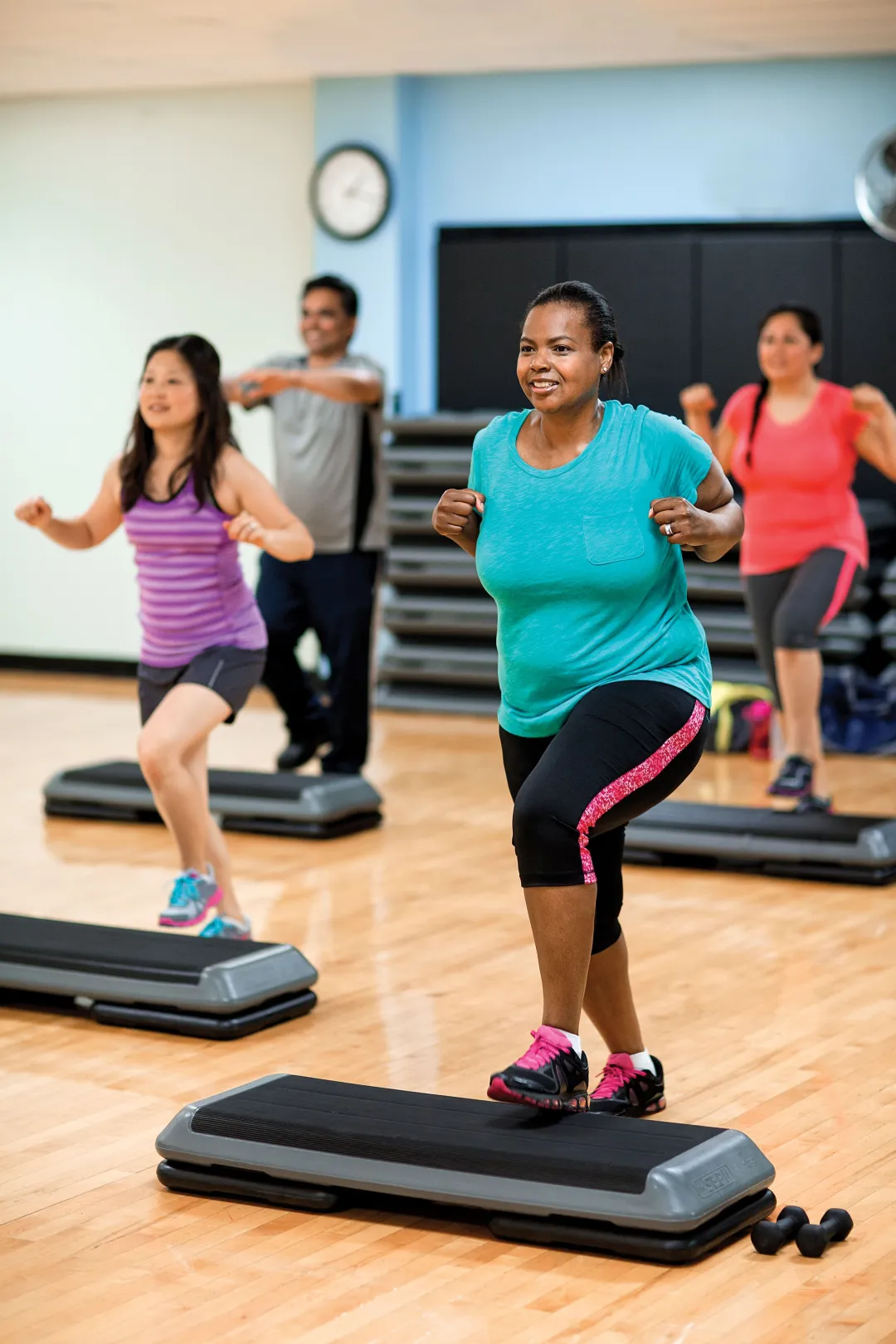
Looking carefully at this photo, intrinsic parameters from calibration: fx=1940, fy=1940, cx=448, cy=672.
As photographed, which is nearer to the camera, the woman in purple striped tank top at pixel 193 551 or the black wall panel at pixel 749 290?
the woman in purple striped tank top at pixel 193 551

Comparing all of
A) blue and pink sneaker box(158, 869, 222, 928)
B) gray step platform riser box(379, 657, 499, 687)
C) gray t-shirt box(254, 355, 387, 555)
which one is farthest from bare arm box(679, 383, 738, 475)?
gray step platform riser box(379, 657, 499, 687)

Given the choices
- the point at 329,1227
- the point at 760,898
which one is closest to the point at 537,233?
the point at 760,898

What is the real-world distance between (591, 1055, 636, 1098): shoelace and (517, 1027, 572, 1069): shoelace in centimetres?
43

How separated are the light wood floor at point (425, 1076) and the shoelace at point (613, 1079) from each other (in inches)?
6.6

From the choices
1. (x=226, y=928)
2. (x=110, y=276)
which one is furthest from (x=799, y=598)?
(x=110, y=276)

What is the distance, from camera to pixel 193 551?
444 centimetres

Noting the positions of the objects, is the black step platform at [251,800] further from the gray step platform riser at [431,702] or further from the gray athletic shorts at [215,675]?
the gray step platform riser at [431,702]

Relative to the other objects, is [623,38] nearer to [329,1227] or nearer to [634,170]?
[634,170]

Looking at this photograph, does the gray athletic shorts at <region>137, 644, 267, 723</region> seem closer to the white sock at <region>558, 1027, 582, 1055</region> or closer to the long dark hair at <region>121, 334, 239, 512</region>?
the long dark hair at <region>121, 334, 239, 512</region>

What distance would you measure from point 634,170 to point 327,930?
490 centimetres

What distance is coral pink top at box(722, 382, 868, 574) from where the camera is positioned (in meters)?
5.89

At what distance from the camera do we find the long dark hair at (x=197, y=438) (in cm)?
445

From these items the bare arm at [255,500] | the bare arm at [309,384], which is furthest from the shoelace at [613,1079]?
the bare arm at [309,384]

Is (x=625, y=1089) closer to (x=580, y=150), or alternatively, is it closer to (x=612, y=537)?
(x=612, y=537)
